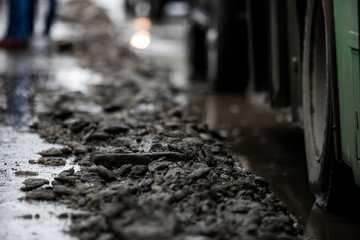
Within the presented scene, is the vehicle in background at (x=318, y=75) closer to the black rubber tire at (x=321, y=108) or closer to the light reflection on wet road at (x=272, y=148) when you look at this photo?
the black rubber tire at (x=321, y=108)

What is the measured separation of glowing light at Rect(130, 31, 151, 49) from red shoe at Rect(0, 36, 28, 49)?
7.30 ft

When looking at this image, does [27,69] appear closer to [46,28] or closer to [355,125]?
[46,28]

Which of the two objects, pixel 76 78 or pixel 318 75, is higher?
pixel 318 75

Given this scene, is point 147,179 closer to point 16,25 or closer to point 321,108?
point 321,108

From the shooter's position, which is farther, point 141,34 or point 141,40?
point 141,34

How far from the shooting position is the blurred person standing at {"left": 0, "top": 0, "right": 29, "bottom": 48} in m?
10.5

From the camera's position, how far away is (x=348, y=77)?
3299 mm

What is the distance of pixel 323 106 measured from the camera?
406 centimetres

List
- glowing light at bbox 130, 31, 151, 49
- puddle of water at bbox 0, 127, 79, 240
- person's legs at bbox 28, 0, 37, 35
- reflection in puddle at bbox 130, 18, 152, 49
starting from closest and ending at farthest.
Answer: puddle of water at bbox 0, 127, 79, 240 < person's legs at bbox 28, 0, 37, 35 < glowing light at bbox 130, 31, 151, 49 < reflection in puddle at bbox 130, 18, 152, 49

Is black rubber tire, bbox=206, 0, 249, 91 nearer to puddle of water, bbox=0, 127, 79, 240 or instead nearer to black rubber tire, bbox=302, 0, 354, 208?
puddle of water, bbox=0, 127, 79, 240

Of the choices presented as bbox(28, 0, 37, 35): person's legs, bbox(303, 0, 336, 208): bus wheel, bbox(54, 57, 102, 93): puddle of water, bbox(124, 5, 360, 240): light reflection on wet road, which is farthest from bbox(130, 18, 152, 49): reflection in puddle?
bbox(303, 0, 336, 208): bus wheel

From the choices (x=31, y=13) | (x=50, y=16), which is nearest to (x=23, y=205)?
(x=31, y=13)

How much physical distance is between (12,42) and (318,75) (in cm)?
734

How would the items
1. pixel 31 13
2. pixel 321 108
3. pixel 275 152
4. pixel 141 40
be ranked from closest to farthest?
pixel 321 108
pixel 275 152
pixel 31 13
pixel 141 40
